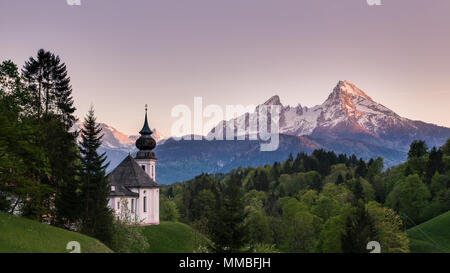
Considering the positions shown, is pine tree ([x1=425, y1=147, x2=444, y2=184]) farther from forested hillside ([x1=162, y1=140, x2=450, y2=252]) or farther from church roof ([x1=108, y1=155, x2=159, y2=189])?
church roof ([x1=108, y1=155, x2=159, y2=189])

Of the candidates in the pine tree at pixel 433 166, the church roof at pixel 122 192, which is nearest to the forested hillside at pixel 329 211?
the pine tree at pixel 433 166

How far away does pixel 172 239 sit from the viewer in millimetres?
82188

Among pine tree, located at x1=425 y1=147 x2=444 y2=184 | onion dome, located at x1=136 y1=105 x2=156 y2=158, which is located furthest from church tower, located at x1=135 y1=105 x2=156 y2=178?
pine tree, located at x1=425 y1=147 x2=444 y2=184

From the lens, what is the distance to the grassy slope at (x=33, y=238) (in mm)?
37797

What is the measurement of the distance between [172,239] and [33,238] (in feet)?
141

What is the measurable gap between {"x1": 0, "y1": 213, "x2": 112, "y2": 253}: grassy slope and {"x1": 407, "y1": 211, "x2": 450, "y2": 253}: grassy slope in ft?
215

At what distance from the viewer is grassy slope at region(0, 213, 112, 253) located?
37797mm

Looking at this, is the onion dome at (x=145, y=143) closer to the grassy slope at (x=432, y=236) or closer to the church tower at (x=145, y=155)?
the church tower at (x=145, y=155)

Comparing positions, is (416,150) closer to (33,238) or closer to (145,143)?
(145,143)

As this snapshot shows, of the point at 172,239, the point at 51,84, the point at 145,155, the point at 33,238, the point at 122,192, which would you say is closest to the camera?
the point at 33,238

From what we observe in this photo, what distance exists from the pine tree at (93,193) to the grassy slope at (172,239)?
68.4ft

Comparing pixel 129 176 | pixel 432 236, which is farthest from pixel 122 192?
pixel 432 236
